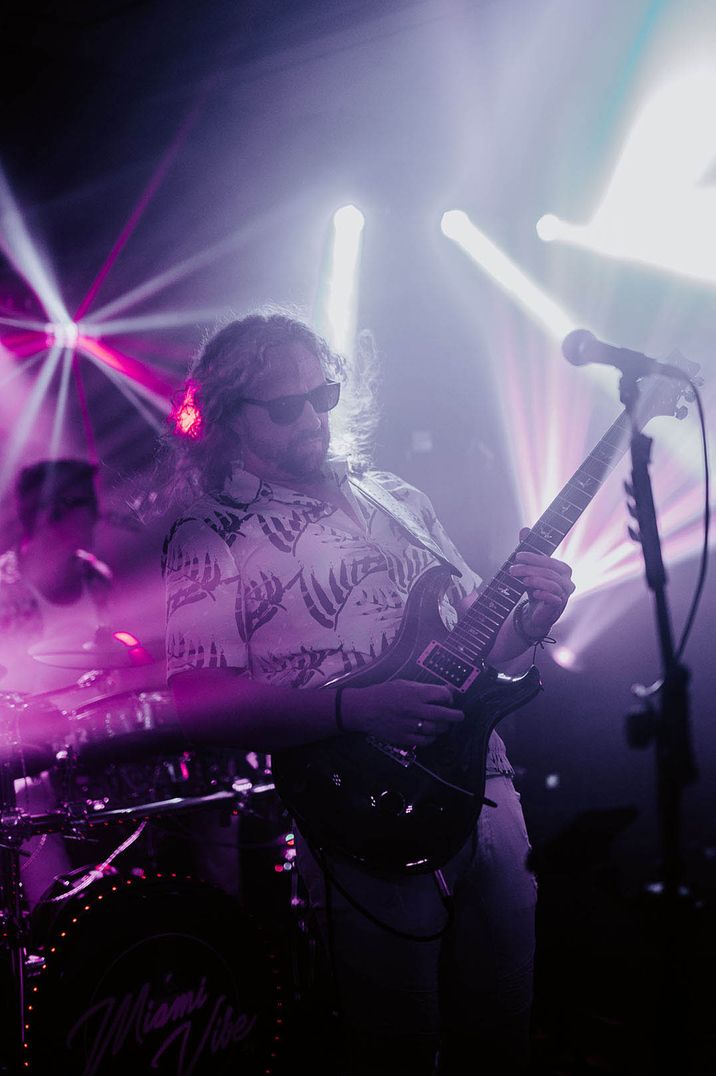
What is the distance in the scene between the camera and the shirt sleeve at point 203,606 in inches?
77.5

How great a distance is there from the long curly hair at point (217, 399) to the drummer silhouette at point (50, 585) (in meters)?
1.22

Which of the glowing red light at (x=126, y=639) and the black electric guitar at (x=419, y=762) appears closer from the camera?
the black electric guitar at (x=419, y=762)

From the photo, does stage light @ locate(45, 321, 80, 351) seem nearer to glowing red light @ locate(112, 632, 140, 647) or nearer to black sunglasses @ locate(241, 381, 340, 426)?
glowing red light @ locate(112, 632, 140, 647)

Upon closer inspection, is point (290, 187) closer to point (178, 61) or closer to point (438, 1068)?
point (178, 61)

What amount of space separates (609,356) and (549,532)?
551 mm

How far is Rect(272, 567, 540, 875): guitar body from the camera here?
1.87m

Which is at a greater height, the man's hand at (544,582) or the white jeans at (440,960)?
the man's hand at (544,582)

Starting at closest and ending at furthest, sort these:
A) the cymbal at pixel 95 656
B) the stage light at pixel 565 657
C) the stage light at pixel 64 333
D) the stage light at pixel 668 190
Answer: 1. the cymbal at pixel 95 656
2. the stage light at pixel 668 190
3. the stage light at pixel 565 657
4. the stage light at pixel 64 333

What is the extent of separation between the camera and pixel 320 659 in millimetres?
2062

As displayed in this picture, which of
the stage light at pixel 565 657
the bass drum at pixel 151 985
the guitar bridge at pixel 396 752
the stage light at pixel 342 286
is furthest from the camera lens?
the stage light at pixel 342 286

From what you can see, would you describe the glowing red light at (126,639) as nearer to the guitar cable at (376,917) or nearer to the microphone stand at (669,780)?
the guitar cable at (376,917)

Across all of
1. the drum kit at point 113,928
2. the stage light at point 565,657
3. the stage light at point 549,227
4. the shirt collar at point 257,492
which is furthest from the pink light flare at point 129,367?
the shirt collar at point 257,492

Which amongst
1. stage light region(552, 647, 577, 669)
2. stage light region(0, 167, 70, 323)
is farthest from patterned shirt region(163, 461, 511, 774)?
stage light region(0, 167, 70, 323)

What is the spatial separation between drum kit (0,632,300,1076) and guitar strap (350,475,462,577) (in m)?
1.32
